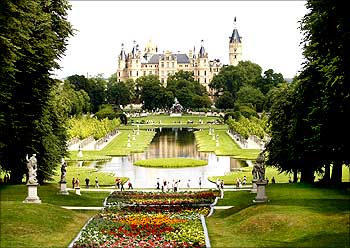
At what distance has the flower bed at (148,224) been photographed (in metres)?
20.0

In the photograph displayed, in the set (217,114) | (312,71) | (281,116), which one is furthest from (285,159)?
(217,114)

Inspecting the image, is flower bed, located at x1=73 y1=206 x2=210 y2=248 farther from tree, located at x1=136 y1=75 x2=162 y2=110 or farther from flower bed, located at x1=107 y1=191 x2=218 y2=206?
tree, located at x1=136 y1=75 x2=162 y2=110

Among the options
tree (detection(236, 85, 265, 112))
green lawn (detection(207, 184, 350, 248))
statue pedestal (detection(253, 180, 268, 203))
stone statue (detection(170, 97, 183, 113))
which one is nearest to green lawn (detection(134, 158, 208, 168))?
statue pedestal (detection(253, 180, 268, 203))

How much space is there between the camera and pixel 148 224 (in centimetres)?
2364

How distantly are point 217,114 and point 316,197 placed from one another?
13939 cm

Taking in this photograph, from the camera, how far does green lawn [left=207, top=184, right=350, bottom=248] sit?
19.2 m

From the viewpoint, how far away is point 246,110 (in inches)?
4887

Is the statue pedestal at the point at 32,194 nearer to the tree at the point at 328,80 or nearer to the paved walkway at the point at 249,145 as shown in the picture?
the tree at the point at 328,80

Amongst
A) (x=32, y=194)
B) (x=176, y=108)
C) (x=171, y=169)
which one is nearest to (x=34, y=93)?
(x=32, y=194)

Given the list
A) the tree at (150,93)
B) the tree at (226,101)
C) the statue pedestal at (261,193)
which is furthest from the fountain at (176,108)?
the statue pedestal at (261,193)

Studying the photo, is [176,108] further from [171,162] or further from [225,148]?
[171,162]

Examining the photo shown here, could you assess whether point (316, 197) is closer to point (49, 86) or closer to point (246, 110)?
point (49, 86)

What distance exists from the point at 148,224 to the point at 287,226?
5.14 metres

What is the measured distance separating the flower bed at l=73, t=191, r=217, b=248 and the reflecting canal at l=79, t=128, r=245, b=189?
1536 cm
